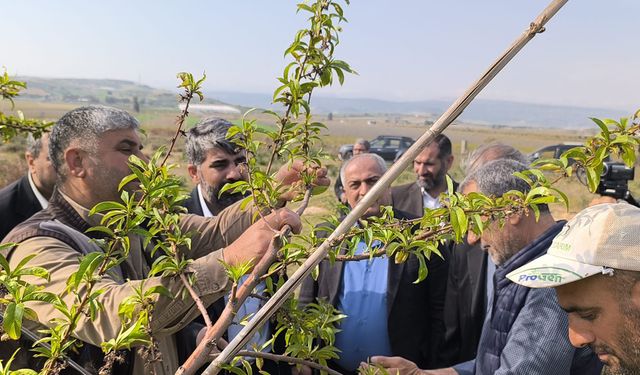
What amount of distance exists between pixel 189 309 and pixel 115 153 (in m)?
1.00

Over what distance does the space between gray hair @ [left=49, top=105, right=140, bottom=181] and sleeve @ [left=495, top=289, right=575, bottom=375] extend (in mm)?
1901

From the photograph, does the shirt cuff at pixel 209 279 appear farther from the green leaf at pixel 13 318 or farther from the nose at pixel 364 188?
the nose at pixel 364 188

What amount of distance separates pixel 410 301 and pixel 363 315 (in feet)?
1.09

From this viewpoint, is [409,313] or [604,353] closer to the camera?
[604,353]

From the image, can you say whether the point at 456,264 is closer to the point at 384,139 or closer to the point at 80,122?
the point at 80,122

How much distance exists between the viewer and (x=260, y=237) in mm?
1321

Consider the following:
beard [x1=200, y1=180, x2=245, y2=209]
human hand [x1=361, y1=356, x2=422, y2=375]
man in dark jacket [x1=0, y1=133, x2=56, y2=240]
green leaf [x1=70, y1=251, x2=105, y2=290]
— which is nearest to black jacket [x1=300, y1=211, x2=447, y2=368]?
human hand [x1=361, y1=356, x2=422, y2=375]

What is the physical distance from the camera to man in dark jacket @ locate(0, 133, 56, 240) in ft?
14.4

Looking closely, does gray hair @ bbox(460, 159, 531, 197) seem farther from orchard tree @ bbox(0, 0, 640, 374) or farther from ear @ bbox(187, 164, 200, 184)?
ear @ bbox(187, 164, 200, 184)

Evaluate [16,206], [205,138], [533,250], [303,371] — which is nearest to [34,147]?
[16,206]

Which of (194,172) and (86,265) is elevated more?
(86,265)

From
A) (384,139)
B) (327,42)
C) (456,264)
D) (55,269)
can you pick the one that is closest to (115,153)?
(55,269)

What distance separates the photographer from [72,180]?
217 cm

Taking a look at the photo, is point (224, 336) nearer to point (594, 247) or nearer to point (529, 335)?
point (529, 335)
